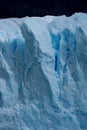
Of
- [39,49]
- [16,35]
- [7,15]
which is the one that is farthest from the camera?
[7,15]

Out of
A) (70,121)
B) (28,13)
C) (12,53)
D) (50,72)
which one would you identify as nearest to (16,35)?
(12,53)

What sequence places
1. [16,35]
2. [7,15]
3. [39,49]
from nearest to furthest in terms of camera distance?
[39,49] < [16,35] < [7,15]

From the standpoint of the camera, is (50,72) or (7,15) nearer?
(50,72)

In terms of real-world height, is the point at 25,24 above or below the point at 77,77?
above

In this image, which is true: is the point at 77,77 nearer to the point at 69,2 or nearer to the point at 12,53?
the point at 12,53

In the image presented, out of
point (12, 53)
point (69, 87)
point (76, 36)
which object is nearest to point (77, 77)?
point (69, 87)

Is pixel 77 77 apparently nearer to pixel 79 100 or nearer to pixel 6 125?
pixel 79 100

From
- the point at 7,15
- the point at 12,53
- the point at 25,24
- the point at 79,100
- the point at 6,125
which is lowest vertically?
the point at 6,125
